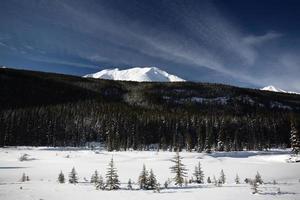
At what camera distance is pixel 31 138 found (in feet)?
438

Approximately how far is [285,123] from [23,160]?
418 feet

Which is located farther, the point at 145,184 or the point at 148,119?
the point at 148,119

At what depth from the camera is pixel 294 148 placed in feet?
227

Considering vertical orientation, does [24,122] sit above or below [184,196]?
above

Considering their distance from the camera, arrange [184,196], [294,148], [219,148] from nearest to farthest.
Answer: [184,196] → [294,148] → [219,148]

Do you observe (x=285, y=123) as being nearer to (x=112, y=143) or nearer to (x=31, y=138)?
(x=112, y=143)

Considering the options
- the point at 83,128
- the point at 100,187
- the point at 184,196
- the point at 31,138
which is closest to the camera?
the point at 184,196

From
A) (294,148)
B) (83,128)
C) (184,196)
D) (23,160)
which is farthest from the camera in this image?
(83,128)

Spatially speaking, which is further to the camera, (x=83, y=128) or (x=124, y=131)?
(x=83, y=128)

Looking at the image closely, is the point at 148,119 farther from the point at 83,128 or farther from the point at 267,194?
the point at 267,194

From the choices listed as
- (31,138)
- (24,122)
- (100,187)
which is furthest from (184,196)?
(24,122)

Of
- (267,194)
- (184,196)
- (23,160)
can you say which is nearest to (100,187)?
(184,196)

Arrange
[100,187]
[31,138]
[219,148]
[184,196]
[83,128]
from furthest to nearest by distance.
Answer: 1. [83,128]
2. [31,138]
3. [219,148]
4. [100,187]
5. [184,196]

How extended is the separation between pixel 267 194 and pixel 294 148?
52.2 meters
